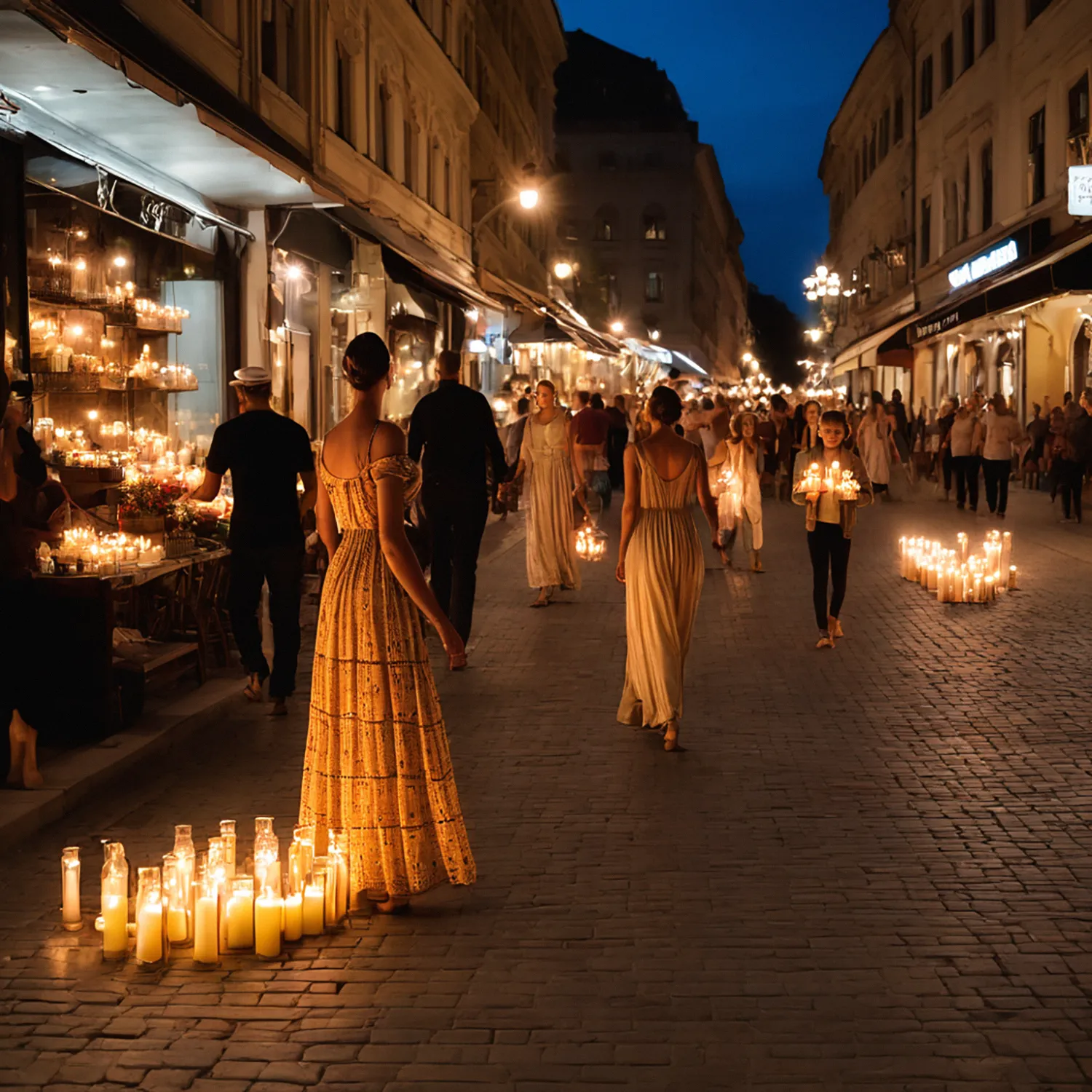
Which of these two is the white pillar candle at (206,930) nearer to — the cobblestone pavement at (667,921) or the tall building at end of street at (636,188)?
the cobblestone pavement at (667,921)

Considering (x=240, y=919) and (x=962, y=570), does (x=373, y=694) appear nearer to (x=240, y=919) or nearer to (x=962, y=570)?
(x=240, y=919)

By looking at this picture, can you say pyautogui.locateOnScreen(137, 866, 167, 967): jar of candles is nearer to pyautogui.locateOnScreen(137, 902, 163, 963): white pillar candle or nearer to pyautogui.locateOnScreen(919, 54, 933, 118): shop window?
pyautogui.locateOnScreen(137, 902, 163, 963): white pillar candle

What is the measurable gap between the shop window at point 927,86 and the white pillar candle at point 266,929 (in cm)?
4349

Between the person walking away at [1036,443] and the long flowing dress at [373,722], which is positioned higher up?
the person walking away at [1036,443]

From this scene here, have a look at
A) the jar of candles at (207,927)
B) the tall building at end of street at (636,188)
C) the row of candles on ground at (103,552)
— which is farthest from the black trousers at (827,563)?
the tall building at end of street at (636,188)

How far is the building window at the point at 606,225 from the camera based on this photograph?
9700 cm

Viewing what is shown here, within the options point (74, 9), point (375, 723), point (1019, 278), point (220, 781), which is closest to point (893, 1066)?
point (375, 723)

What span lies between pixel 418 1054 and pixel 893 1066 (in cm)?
131

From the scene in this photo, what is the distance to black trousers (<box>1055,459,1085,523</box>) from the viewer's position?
2339 centimetres

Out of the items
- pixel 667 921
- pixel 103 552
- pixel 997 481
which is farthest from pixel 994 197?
pixel 667 921

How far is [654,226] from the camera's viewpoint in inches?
3812

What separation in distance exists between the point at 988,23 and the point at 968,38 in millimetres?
2252

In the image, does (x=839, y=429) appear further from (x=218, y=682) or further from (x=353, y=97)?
(x=353, y=97)

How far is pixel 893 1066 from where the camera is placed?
14.1 feet
